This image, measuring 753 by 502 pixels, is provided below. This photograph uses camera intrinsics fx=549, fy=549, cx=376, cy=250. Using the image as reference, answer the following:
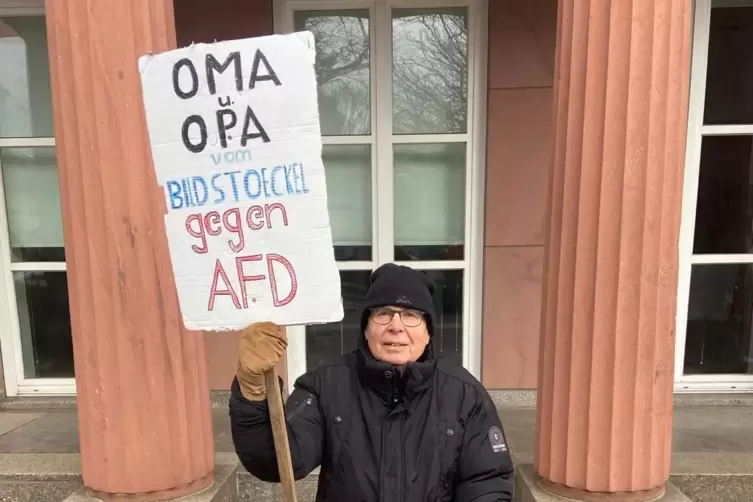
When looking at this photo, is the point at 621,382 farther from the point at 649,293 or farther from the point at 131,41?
the point at 131,41

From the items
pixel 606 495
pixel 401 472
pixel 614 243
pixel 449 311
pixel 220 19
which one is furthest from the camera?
pixel 449 311

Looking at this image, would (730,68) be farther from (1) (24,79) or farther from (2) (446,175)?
(1) (24,79)

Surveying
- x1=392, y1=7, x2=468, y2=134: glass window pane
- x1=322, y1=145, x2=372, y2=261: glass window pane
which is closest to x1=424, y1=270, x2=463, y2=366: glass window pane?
x1=322, y1=145, x2=372, y2=261: glass window pane

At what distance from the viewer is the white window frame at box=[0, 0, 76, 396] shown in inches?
159

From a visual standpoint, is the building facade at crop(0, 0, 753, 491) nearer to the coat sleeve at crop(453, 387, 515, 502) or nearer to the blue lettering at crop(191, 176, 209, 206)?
the coat sleeve at crop(453, 387, 515, 502)

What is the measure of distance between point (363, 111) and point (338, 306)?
2718 millimetres

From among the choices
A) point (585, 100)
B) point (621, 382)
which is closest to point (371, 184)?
point (585, 100)

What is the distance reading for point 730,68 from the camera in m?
4.03

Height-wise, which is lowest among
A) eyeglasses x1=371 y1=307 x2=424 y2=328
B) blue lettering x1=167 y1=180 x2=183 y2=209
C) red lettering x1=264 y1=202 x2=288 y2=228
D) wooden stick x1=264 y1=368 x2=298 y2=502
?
wooden stick x1=264 y1=368 x2=298 y2=502

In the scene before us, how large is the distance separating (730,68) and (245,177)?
4.00 m

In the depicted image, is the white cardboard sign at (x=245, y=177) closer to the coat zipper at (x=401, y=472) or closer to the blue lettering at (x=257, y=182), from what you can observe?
the blue lettering at (x=257, y=182)

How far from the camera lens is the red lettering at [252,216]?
162cm

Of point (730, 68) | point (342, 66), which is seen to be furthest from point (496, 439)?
point (730, 68)

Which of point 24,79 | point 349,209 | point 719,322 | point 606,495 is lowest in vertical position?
point 606,495
